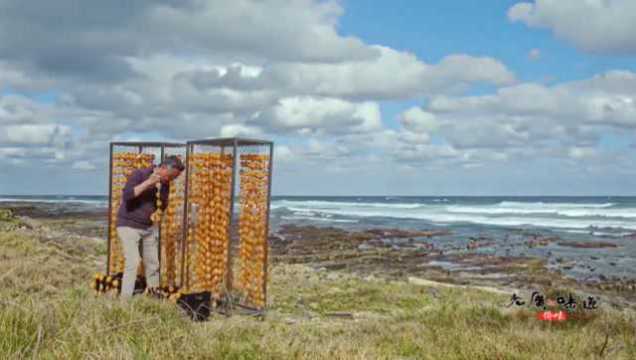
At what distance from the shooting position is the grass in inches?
191

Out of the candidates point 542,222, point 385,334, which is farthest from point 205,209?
point 542,222

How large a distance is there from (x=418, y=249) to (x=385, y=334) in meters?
18.5

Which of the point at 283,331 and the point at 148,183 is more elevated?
the point at 148,183

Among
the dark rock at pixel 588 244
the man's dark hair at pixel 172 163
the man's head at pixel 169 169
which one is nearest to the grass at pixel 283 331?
the man's head at pixel 169 169

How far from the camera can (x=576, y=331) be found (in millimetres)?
7309

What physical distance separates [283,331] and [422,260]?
15.1 meters

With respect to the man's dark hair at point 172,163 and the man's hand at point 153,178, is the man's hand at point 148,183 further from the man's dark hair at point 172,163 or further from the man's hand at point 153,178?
the man's dark hair at point 172,163

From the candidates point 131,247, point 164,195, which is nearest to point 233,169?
point 164,195

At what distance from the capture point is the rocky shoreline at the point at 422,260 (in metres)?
16.4

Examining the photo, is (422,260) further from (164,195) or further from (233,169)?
(164,195)

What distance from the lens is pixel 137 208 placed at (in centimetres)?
801

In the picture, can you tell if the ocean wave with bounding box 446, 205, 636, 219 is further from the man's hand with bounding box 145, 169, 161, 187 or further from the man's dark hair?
the man's hand with bounding box 145, 169, 161, 187

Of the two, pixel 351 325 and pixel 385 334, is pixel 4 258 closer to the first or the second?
pixel 351 325

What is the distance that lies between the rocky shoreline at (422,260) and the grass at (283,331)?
3.39 meters
